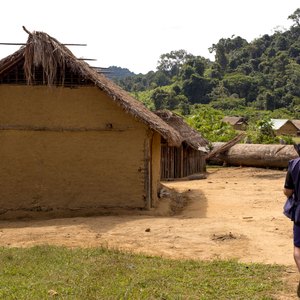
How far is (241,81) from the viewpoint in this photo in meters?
59.7

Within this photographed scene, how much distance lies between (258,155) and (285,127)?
2440 centimetres

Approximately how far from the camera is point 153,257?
7.20 meters

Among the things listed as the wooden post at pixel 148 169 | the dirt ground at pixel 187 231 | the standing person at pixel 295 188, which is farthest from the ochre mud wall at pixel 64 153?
the standing person at pixel 295 188

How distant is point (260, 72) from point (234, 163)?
45.4 meters

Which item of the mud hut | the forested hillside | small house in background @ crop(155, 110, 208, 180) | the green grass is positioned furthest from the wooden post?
the forested hillside

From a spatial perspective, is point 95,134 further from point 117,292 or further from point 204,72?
point 204,72

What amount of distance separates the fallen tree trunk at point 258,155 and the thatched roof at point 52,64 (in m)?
11.6

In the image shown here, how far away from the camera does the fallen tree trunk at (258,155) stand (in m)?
21.9

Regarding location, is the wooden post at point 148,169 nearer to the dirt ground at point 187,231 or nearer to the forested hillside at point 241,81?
the dirt ground at point 187,231

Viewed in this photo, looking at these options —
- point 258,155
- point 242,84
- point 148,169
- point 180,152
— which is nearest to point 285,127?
point 242,84

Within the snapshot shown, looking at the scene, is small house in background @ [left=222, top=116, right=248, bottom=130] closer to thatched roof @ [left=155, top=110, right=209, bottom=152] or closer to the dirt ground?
thatched roof @ [left=155, top=110, right=209, bottom=152]

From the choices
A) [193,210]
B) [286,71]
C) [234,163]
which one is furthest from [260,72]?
[193,210]

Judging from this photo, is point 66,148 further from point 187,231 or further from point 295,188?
point 295,188

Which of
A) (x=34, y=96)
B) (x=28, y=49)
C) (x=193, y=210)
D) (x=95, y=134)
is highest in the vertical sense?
(x=28, y=49)
